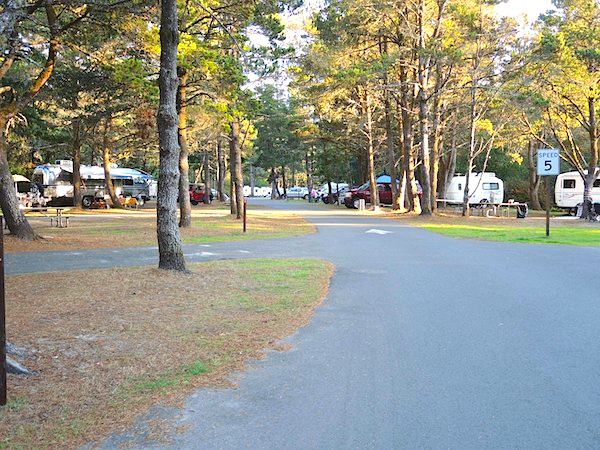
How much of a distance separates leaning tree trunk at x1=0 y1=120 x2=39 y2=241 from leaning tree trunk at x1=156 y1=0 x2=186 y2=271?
829 centimetres

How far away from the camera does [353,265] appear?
1300 cm

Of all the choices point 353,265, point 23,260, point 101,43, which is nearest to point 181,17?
point 101,43

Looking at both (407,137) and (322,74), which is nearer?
(322,74)

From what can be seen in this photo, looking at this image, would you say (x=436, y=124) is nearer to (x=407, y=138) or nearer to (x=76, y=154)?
(x=407, y=138)

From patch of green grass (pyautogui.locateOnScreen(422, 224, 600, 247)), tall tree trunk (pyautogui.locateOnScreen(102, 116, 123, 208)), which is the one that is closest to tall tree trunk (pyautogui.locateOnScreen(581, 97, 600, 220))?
patch of green grass (pyautogui.locateOnScreen(422, 224, 600, 247))

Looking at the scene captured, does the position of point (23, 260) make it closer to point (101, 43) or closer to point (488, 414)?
point (101, 43)

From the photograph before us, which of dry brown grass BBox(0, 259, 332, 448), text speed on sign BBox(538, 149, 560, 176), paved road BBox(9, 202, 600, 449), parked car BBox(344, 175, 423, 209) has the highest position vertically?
text speed on sign BBox(538, 149, 560, 176)

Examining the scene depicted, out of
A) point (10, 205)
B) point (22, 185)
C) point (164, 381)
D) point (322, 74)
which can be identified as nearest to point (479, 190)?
point (322, 74)

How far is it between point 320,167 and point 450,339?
51.5 meters

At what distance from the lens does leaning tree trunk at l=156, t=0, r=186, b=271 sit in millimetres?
10438

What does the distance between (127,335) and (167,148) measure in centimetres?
444

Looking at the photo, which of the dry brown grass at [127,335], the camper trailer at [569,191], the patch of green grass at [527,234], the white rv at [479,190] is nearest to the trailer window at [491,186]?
the white rv at [479,190]

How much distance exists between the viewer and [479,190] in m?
40.4

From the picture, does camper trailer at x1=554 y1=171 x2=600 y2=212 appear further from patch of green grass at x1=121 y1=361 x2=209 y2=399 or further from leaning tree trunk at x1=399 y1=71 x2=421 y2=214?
patch of green grass at x1=121 y1=361 x2=209 y2=399
